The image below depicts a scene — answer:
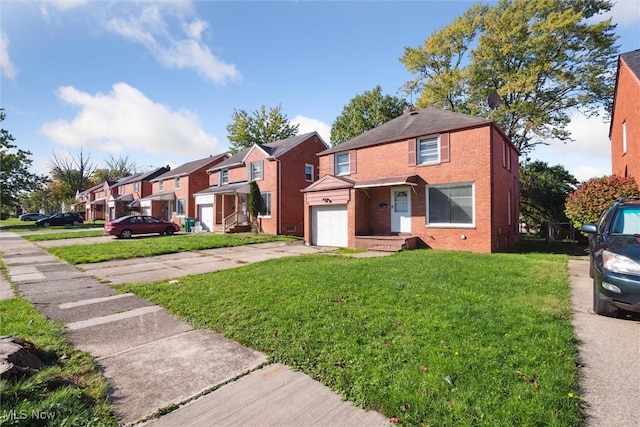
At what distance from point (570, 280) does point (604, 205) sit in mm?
6857

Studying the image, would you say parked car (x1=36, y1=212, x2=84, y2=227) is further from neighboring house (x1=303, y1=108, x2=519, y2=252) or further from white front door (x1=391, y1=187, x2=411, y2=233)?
white front door (x1=391, y1=187, x2=411, y2=233)

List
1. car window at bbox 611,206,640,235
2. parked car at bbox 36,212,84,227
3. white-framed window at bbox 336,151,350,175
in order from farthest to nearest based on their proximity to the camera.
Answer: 1. parked car at bbox 36,212,84,227
2. white-framed window at bbox 336,151,350,175
3. car window at bbox 611,206,640,235

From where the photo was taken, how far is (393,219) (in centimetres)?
1529

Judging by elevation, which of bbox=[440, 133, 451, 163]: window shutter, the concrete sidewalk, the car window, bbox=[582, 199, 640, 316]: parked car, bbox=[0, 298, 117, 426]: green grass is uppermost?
bbox=[440, 133, 451, 163]: window shutter

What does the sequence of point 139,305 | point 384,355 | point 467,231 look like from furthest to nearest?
point 467,231, point 139,305, point 384,355

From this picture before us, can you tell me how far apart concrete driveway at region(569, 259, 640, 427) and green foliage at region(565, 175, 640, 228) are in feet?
29.4

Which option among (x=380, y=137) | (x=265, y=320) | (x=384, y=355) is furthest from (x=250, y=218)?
(x=384, y=355)

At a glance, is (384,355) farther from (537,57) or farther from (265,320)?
(537,57)

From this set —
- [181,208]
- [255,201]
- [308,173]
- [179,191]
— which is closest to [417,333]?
[255,201]

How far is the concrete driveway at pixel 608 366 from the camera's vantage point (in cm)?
260

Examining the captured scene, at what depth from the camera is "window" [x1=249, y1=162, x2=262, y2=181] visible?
24.7 m

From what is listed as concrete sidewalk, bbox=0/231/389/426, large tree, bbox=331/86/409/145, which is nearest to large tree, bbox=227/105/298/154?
large tree, bbox=331/86/409/145

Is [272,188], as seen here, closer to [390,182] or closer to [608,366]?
[390,182]

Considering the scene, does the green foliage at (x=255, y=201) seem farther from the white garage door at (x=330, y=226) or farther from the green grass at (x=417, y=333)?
the green grass at (x=417, y=333)
